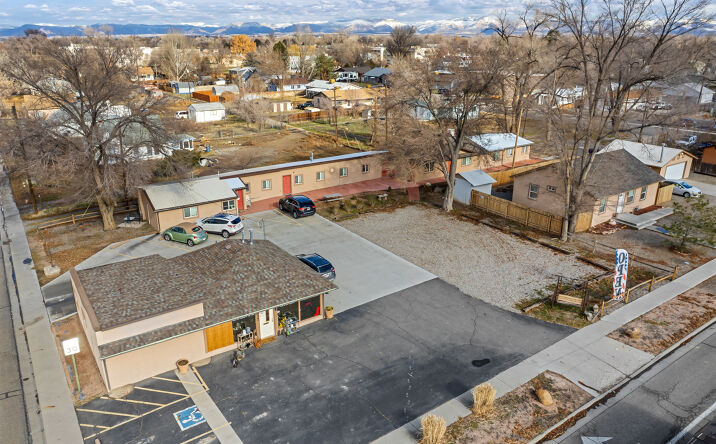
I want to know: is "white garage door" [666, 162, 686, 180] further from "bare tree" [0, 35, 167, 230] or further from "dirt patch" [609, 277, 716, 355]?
"bare tree" [0, 35, 167, 230]

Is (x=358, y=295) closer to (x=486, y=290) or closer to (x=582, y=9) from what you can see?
(x=486, y=290)

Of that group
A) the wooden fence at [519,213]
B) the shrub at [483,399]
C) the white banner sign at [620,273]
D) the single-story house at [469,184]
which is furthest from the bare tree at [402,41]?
the shrub at [483,399]

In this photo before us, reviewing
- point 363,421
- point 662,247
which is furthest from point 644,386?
point 662,247

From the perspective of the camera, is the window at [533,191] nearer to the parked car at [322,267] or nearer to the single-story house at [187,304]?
the parked car at [322,267]

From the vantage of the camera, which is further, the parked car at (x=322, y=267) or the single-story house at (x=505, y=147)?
the single-story house at (x=505, y=147)

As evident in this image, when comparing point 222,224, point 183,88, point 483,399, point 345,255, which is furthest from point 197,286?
point 183,88

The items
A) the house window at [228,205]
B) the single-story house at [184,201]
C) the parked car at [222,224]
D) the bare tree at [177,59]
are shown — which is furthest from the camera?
the bare tree at [177,59]

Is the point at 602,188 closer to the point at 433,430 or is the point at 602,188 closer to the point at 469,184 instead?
the point at 469,184
